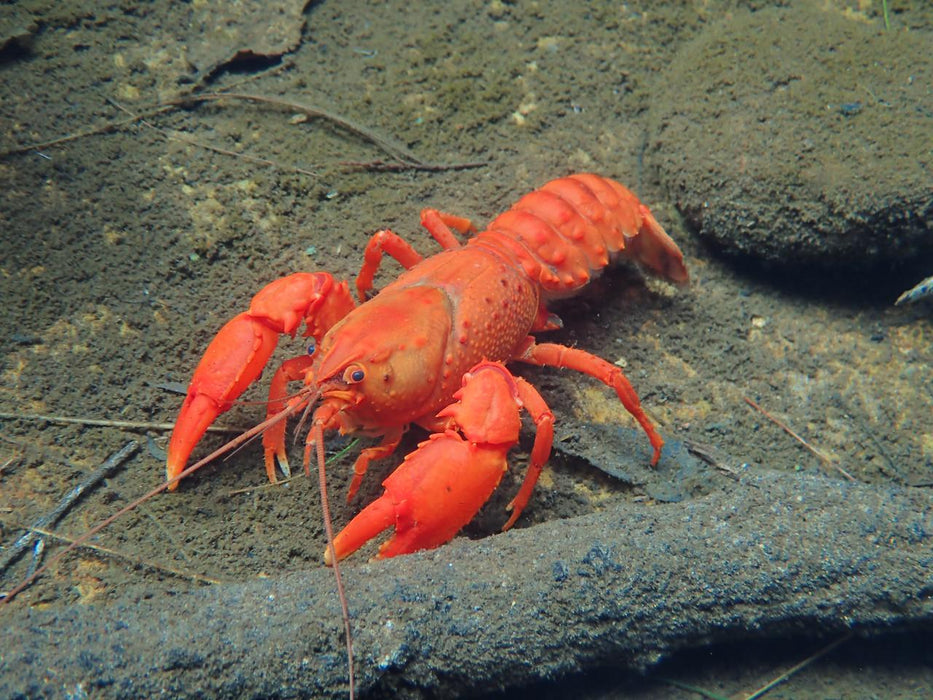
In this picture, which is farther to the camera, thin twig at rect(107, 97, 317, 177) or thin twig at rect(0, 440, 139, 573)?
thin twig at rect(107, 97, 317, 177)

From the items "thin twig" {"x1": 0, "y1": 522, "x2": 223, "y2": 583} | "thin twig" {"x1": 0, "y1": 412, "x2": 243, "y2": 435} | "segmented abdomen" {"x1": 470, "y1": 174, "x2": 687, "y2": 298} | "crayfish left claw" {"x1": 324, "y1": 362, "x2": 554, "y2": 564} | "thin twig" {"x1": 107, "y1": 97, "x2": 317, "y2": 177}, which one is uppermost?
"segmented abdomen" {"x1": 470, "y1": 174, "x2": 687, "y2": 298}

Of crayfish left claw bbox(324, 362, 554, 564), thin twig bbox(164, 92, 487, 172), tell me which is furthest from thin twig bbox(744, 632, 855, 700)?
thin twig bbox(164, 92, 487, 172)

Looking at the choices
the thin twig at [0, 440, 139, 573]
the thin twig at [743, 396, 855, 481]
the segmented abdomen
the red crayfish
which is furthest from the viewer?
the segmented abdomen

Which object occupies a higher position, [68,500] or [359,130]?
[359,130]

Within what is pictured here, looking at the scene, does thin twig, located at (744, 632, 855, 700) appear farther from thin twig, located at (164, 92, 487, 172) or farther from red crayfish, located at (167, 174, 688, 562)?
thin twig, located at (164, 92, 487, 172)

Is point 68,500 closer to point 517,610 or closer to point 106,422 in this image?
point 106,422

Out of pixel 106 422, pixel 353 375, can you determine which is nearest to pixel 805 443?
pixel 353 375

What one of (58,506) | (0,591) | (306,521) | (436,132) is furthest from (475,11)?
(0,591)
